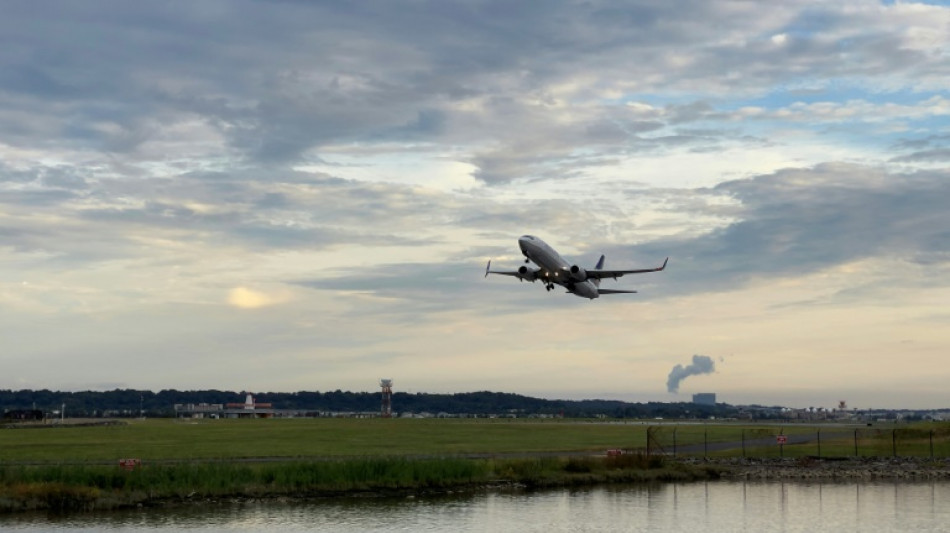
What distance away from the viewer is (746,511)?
6138 cm

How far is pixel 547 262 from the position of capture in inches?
3664

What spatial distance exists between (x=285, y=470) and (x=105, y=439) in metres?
67.0

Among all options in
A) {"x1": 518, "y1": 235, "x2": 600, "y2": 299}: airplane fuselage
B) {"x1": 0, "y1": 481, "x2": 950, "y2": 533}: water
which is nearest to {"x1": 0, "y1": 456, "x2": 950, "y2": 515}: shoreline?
{"x1": 0, "y1": 481, "x2": 950, "y2": 533}: water

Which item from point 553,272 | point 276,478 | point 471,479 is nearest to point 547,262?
point 553,272

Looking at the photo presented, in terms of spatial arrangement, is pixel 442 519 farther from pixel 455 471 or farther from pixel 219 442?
pixel 219 442

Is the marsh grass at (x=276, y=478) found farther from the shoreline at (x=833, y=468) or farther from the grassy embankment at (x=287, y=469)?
the shoreline at (x=833, y=468)

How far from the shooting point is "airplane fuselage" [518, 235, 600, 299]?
92062mm

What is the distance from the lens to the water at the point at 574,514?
54.0 metres

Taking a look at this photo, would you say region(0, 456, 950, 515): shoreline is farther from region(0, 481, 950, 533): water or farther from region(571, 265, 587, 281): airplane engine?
region(571, 265, 587, 281): airplane engine

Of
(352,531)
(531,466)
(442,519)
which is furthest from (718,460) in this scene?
(352,531)

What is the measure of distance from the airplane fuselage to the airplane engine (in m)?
0.46

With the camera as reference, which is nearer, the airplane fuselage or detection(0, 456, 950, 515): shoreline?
detection(0, 456, 950, 515): shoreline

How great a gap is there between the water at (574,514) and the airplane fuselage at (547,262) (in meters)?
26.1

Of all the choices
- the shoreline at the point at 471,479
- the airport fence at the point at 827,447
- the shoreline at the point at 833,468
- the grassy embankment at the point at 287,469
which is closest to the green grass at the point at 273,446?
the grassy embankment at the point at 287,469
